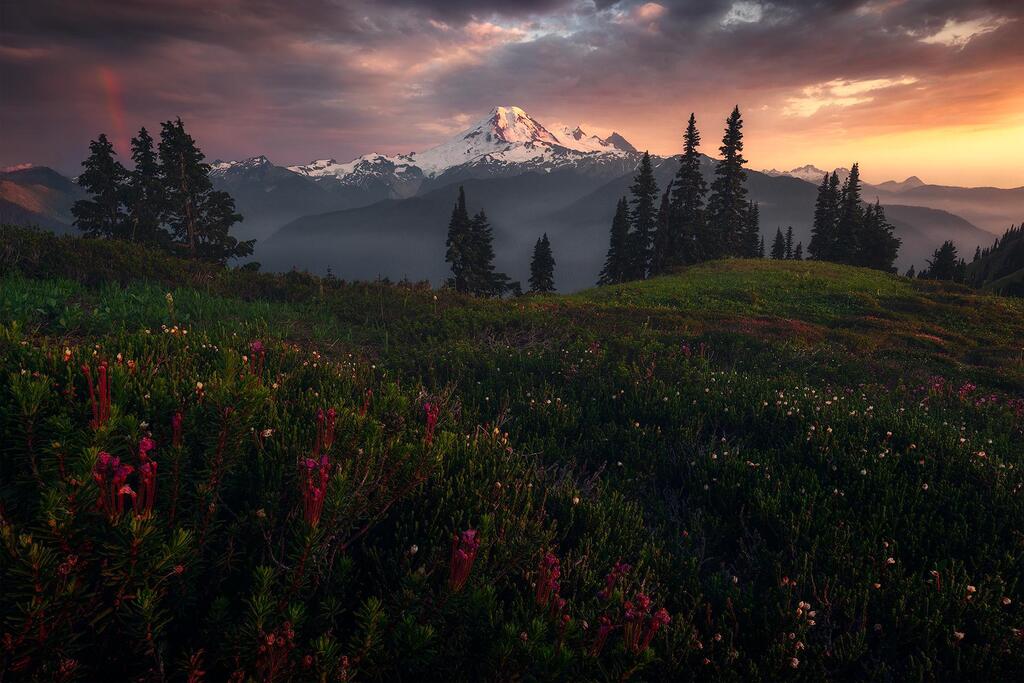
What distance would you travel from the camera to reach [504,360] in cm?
947

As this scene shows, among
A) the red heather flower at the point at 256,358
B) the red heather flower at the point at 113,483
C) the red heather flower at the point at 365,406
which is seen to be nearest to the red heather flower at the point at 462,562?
the red heather flower at the point at 113,483

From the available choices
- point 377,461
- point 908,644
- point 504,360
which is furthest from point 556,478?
point 504,360

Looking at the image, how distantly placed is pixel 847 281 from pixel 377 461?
105 ft

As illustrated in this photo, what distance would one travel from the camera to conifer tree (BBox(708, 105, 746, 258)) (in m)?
54.1

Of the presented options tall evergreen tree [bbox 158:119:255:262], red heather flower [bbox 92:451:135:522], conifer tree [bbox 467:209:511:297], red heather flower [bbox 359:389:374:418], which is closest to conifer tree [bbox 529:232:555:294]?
conifer tree [bbox 467:209:511:297]

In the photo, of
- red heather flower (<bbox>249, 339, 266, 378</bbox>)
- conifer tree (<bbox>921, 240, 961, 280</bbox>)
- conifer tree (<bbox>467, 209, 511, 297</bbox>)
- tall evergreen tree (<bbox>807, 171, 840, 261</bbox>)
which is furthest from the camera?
tall evergreen tree (<bbox>807, 171, 840, 261</bbox>)

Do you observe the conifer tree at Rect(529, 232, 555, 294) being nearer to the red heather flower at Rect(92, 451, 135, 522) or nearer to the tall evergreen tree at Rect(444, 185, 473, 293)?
the tall evergreen tree at Rect(444, 185, 473, 293)

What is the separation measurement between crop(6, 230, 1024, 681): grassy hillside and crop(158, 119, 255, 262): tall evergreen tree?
105ft

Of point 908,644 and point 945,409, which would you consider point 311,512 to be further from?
point 945,409

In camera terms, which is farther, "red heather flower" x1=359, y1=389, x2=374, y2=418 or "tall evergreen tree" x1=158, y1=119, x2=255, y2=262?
"tall evergreen tree" x1=158, y1=119, x2=255, y2=262

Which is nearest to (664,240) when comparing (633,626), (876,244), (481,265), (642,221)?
(642,221)

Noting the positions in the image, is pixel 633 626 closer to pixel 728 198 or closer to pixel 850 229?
pixel 728 198

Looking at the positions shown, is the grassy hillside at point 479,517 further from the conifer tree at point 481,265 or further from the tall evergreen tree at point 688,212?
the tall evergreen tree at point 688,212

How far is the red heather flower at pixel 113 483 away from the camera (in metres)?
1.72
